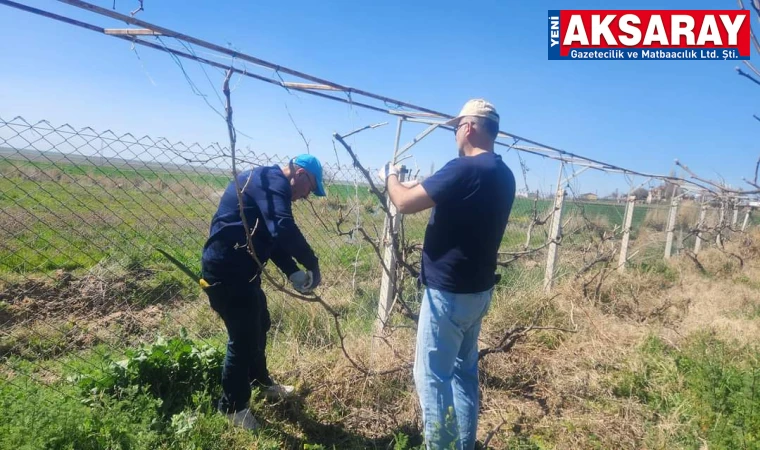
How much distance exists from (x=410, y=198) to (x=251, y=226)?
1.00 m

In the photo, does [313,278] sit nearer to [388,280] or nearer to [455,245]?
[388,280]

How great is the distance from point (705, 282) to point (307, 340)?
7505 mm

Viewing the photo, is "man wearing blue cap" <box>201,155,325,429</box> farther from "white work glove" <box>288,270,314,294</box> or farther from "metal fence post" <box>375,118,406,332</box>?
"metal fence post" <box>375,118,406,332</box>

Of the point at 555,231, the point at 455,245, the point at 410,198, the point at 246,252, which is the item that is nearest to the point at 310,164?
the point at 246,252

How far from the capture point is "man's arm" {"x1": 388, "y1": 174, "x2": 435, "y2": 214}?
1.92m

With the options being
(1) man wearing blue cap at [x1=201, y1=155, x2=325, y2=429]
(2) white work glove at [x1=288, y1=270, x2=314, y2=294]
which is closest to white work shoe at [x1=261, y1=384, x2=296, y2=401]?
(1) man wearing blue cap at [x1=201, y1=155, x2=325, y2=429]

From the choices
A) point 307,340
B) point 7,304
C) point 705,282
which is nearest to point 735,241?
point 705,282

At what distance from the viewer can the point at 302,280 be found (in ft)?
8.58

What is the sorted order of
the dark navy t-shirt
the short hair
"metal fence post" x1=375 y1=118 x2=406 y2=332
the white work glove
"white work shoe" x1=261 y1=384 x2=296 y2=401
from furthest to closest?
"metal fence post" x1=375 y1=118 x2=406 y2=332 < "white work shoe" x1=261 y1=384 x2=296 y2=401 < the white work glove < the short hair < the dark navy t-shirt

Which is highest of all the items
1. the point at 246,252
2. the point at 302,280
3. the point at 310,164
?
the point at 310,164

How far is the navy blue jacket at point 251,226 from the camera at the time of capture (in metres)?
2.22

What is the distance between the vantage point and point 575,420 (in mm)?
2730

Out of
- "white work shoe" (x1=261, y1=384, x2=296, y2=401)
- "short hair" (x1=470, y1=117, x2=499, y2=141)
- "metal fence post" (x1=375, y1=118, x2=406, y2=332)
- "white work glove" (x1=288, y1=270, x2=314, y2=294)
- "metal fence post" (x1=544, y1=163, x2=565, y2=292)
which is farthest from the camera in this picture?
"metal fence post" (x1=544, y1=163, x2=565, y2=292)

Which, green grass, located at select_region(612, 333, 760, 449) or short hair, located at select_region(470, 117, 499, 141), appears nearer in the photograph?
short hair, located at select_region(470, 117, 499, 141)
